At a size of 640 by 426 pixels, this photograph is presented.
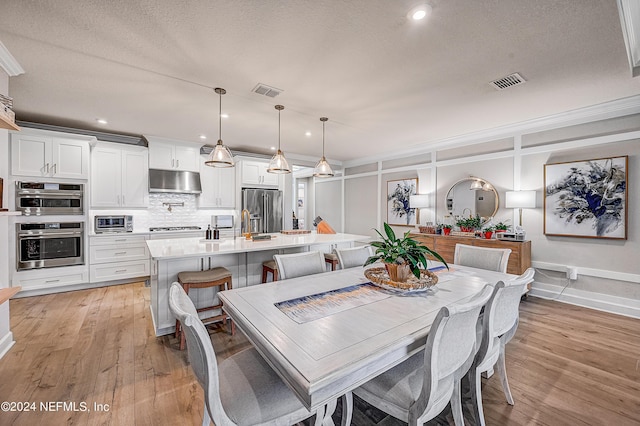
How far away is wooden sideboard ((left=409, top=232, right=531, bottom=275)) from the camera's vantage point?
11.9 ft

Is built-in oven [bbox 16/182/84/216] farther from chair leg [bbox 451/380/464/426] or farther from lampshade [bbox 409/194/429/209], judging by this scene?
lampshade [bbox 409/194/429/209]

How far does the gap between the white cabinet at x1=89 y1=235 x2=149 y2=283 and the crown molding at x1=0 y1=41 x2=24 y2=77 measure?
2566 mm

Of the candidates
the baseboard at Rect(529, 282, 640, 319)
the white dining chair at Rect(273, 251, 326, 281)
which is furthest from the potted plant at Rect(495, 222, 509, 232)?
the white dining chair at Rect(273, 251, 326, 281)

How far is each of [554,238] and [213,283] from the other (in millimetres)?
4519

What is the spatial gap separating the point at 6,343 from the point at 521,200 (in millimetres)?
5962

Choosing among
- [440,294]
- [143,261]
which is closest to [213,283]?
[440,294]

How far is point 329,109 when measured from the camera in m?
3.39

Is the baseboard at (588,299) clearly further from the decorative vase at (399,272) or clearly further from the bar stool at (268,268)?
the bar stool at (268,268)

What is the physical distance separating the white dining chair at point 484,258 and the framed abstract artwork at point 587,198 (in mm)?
1988

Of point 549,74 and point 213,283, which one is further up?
point 549,74

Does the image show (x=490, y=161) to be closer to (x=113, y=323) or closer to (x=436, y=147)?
(x=436, y=147)

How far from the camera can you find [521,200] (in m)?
3.76

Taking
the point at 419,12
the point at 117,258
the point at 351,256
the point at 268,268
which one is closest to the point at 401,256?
the point at 351,256

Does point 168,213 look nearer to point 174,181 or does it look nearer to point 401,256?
point 174,181
